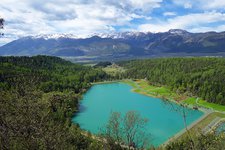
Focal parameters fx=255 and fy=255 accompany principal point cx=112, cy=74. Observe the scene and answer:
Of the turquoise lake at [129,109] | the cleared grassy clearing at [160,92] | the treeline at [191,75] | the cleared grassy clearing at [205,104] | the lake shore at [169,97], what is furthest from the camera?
the treeline at [191,75]

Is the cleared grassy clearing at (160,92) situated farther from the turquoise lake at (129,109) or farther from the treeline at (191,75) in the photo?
the turquoise lake at (129,109)

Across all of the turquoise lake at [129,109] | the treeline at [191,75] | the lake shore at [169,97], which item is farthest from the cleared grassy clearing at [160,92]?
the turquoise lake at [129,109]

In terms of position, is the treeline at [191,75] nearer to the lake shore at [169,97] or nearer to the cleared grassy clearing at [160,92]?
the cleared grassy clearing at [160,92]

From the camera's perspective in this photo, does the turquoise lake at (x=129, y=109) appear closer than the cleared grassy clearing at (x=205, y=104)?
Yes

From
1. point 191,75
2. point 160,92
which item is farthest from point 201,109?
point 191,75

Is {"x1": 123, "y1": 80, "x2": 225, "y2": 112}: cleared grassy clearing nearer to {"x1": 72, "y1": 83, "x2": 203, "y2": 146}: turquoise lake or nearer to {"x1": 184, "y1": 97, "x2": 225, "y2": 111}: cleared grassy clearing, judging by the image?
{"x1": 184, "y1": 97, "x2": 225, "y2": 111}: cleared grassy clearing

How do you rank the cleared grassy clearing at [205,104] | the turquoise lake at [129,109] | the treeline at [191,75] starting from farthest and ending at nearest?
the treeline at [191,75], the cleared grassy clearing at [205,104], the turquoise lake at [129,109]

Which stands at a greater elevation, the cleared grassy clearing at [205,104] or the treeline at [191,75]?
the treeline at [191,75]
